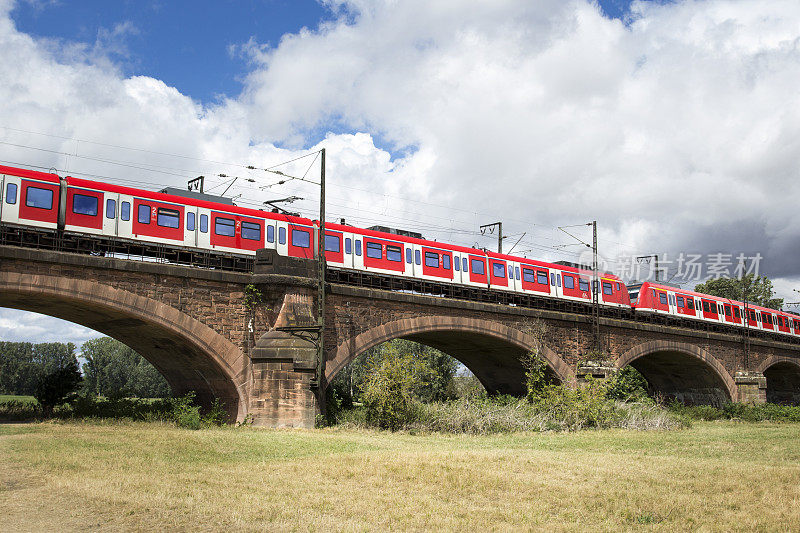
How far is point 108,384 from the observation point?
95.0 meters

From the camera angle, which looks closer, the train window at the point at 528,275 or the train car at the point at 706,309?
the train window at the point at 528,275

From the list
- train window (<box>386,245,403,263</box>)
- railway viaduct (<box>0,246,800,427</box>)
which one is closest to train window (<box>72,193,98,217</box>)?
railway viaduct (<box>0,246,800,427</box>)

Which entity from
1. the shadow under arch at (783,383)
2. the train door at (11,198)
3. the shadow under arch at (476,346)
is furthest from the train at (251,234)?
the shadow under arch at (783,383)

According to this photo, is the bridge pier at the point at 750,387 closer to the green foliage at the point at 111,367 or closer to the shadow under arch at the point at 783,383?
the shadow under arch at the point at 783,383

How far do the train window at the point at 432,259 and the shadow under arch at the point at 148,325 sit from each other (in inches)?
434

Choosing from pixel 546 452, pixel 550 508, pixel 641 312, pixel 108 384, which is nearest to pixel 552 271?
pixel 641 312

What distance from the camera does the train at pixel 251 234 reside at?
65.1 feet

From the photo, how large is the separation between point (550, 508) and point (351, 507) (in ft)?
9.73

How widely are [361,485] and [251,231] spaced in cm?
1516

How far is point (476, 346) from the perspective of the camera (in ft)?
115

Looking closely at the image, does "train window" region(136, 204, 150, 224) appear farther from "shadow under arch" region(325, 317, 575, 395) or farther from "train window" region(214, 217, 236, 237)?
"shadow under arch" region(325, 317, 575, 395)

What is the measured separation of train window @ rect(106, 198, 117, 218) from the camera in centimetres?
2103

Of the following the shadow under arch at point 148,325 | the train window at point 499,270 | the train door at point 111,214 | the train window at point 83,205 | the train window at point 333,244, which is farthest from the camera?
the train window at point 499,270

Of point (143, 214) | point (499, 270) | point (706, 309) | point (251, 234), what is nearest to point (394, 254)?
point (251, 234)
